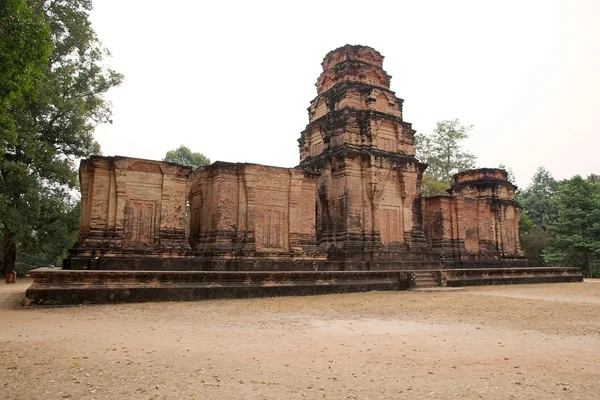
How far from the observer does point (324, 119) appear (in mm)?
20984

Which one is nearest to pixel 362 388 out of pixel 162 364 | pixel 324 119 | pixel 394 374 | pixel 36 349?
pixel 394 374

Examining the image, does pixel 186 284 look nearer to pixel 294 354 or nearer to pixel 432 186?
pixel 294 354

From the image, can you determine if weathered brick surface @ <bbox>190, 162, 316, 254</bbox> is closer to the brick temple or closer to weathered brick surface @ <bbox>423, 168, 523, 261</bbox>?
the brick temple

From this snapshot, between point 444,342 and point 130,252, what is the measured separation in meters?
10.2

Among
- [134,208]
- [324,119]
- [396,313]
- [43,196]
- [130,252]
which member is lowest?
[396,313]

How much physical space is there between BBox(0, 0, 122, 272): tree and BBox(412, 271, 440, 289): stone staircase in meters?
18.6

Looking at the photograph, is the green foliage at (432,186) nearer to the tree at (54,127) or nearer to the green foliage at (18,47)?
the tree at (54,127)

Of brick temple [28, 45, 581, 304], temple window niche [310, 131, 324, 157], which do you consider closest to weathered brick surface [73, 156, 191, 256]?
brick temple [28, 45, 581, 304]

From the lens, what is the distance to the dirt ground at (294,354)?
4.03 meters

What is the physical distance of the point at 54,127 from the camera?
24141 millimetres

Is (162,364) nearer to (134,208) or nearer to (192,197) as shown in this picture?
(134,208)

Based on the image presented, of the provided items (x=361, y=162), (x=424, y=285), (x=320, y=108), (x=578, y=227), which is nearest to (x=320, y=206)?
(x=361, y=162)

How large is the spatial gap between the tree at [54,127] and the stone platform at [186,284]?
43.2 ft

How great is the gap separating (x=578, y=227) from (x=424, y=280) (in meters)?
20.9
